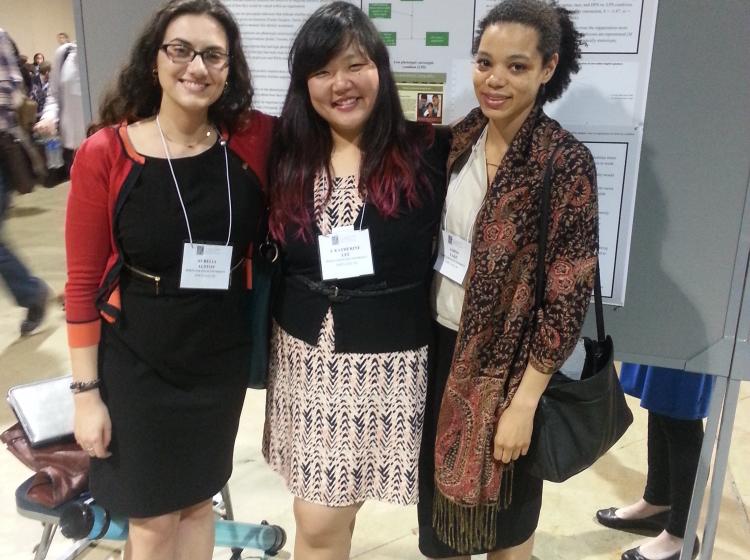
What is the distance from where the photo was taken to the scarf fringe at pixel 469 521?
1439mm

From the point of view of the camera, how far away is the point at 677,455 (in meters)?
2.00

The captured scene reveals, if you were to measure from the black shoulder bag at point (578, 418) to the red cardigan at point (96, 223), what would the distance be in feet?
2.55

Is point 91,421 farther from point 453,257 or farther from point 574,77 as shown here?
point 574,77

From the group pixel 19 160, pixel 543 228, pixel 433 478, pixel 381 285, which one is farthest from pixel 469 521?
pixel 19 160

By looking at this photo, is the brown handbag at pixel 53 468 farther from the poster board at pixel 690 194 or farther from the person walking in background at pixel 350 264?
the poster board at pixel 690 194

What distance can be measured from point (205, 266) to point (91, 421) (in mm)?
404

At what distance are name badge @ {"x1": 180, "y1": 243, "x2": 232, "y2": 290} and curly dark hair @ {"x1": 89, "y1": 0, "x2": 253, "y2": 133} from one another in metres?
0.27

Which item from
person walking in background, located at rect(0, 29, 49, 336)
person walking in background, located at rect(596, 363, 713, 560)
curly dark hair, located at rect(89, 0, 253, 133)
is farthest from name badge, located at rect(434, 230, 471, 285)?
person walking in background, located at rect(0, 29, 49, 336)

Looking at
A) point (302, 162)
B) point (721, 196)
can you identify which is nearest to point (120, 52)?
point (302, 162)

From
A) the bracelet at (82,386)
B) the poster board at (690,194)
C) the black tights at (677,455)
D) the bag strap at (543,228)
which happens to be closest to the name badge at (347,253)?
the bag strap at (543,228)

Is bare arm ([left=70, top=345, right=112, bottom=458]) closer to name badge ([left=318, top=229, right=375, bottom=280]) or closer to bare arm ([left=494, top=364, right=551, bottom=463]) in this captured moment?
name badge ([left=318, top=229, right=375, bottom=280])

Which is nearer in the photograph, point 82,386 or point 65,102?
point 82,386

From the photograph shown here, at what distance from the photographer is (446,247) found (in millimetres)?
1375

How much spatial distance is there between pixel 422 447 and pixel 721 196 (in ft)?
2.85
